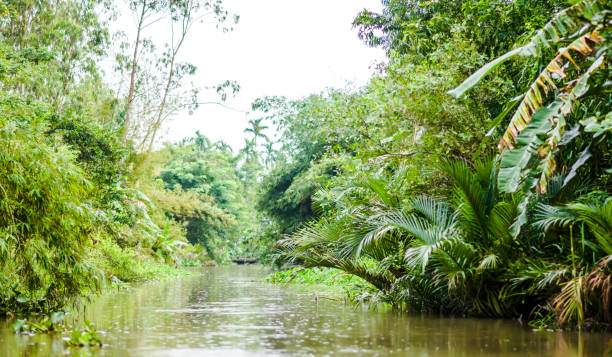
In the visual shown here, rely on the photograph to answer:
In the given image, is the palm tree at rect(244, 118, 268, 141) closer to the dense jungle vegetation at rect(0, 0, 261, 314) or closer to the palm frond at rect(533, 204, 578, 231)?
the dense jungle vegetation at rect(0, 0, 261, 314)

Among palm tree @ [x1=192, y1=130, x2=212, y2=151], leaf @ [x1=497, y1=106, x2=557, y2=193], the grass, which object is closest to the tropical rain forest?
leaf @ [x1=497, y1=106, x2=557, y2=193]

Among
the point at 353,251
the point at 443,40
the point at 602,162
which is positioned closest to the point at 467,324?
the point at 353,251

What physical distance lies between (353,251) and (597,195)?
3693 mm

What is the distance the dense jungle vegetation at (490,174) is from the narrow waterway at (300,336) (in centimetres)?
61

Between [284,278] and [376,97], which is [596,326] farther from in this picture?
[284,278]

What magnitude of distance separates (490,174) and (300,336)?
3.67 metres

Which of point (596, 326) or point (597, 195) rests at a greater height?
point (597, 195)

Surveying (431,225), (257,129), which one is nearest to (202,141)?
(257,129)

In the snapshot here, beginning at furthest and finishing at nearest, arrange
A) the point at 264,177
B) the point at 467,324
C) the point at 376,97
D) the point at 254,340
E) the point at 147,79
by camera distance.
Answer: the point at 264,177
the point at 147,79
the point at 376,97
the point at 467,324
the point at 254,340

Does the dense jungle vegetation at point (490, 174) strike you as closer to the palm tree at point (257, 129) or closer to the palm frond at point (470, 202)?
the palm frond at point (470, 202)

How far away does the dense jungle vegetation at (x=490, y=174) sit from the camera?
22.9 ft

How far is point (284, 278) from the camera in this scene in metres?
20.2

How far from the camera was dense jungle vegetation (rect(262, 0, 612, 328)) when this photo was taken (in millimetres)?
6965

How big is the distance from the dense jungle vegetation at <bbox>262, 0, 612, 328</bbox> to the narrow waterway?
0.61 meters
